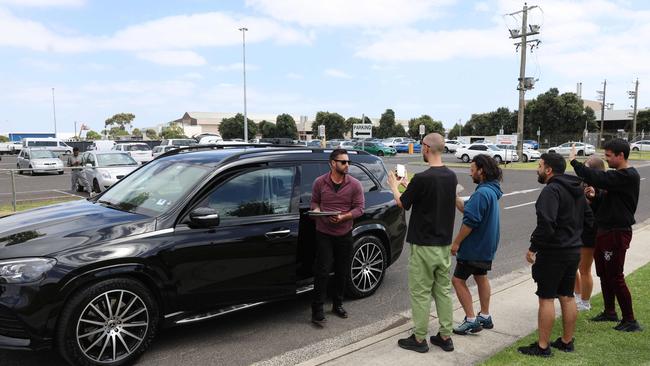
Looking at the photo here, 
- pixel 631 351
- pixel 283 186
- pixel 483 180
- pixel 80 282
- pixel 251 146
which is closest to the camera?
pixel 80 282

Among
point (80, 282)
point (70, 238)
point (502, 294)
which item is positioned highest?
point (70, 238)

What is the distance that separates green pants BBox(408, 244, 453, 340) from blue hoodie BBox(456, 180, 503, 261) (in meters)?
0.37

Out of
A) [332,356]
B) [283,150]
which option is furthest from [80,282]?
[283,150]

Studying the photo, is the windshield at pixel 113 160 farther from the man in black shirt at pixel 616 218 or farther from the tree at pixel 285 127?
the tree at pixel 285 127

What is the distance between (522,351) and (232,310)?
2.50 meters

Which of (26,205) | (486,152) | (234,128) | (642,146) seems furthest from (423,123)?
(26,205)

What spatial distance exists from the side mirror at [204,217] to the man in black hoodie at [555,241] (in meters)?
2.59

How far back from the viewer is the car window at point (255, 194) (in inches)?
177

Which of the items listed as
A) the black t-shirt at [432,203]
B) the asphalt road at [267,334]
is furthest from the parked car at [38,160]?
the black t-shirt at [432,203]

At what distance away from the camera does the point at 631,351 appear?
388 cm

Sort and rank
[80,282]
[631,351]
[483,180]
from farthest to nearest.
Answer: [483,180]
[631,351]
[80,282]

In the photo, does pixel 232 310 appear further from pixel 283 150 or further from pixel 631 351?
pixel 631 351

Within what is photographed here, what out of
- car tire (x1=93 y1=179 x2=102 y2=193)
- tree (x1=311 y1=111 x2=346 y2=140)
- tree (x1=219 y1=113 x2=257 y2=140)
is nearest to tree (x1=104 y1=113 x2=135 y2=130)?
tree (x1=219 y1=113 x2=257 y2=140)

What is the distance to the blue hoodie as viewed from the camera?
4133mm
